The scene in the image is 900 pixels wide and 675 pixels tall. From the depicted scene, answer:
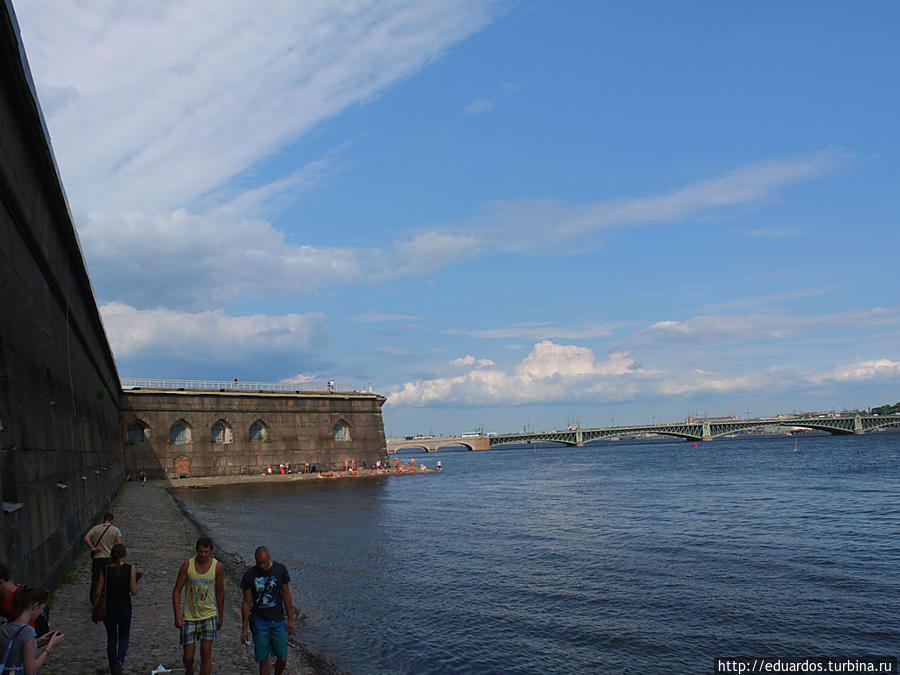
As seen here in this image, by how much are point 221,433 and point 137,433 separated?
24.4 feet

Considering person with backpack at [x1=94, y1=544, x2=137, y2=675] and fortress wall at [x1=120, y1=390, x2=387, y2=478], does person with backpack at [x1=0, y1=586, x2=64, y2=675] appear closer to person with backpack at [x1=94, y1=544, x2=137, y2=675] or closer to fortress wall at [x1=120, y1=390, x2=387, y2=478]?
person with backpack at [x1=94, y1=544, x2=137, y2=675]

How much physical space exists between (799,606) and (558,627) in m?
6.07

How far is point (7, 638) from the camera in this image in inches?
218

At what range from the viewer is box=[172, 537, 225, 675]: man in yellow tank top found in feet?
28.9

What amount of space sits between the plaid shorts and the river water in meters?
4.65

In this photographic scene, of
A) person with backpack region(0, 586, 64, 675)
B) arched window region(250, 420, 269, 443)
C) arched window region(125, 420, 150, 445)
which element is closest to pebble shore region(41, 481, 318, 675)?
person with backpack region(0, 586, 64, 675)

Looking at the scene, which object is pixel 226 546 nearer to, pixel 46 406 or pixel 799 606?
pixel 46 406

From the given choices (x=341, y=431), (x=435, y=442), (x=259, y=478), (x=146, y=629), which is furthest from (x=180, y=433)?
(x=435, y=442)

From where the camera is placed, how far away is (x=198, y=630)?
8.87 metres

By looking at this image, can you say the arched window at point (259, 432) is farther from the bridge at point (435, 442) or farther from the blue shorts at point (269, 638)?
the bridge at point (435, 442)

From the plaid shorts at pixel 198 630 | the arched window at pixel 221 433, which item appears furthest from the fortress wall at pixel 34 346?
the arched window at pixel 221 433

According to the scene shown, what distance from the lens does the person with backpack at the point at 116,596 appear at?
9.09 m

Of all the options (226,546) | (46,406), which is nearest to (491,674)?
(46,406)

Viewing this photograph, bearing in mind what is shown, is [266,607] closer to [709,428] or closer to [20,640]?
[20,640]
